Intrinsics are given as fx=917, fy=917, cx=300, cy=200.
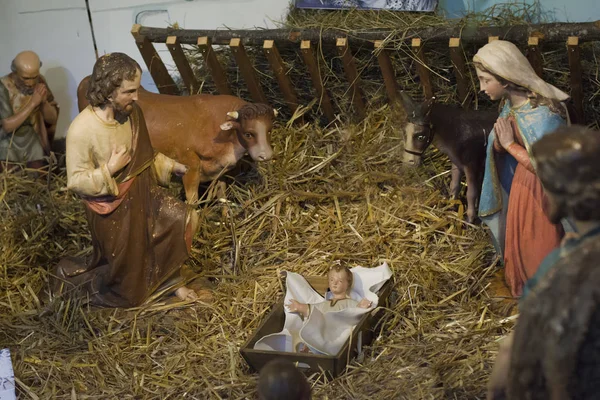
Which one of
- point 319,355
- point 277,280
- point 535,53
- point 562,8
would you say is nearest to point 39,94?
point 277,280

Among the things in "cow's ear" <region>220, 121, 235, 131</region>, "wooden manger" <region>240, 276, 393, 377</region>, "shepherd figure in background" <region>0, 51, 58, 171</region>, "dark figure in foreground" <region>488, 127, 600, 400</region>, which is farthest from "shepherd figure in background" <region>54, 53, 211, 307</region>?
"dark figure in foreground" <region>488, 127, 600, 400</region>

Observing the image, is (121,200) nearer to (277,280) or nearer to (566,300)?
(277,280)

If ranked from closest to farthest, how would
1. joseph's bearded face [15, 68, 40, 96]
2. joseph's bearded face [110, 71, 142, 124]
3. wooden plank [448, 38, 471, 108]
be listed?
joseph's bearded face [110, 71, 142, 124] < wooden plank [448, 38, 471, 108] < joseph's bearded face [15, 68, 40, 96]

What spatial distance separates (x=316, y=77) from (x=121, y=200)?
1527 millimetres

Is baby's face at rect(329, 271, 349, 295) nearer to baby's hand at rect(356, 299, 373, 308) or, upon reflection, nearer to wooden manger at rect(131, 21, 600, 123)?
baby's hand at rect(356, 299, 373, 308)

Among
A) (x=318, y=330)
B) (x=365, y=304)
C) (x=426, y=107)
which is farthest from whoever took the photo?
(x=426, y=107)

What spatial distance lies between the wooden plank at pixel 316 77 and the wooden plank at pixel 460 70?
81cm

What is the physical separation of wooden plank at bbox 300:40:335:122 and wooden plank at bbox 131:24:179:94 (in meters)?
0.99

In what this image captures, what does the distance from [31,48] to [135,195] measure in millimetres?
2465

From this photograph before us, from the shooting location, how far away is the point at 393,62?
5.40 metres

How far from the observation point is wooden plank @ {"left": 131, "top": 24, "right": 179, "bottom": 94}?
5629mm

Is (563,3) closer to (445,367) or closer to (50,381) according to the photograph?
(445,367)

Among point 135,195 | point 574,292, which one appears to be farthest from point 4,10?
point 574,292

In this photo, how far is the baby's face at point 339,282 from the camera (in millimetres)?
4465
